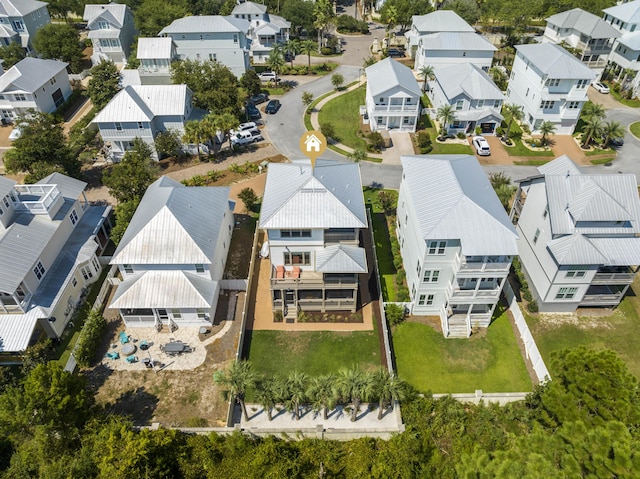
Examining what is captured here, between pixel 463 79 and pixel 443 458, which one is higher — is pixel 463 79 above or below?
above

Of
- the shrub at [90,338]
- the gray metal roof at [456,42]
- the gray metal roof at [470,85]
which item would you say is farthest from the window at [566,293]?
the gray metal roof at [456,42]

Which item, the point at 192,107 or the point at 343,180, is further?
the point at 192,107

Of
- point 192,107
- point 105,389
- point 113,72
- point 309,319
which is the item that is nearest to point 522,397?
point 309,319

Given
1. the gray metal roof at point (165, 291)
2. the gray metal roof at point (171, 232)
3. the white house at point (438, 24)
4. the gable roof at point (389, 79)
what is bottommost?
the gray metal roof at point (165, 291)

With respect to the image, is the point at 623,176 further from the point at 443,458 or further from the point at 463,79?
the point at 463,79

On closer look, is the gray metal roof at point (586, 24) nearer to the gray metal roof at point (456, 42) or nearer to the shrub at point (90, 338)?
the gray metal roof at point (456, 42)

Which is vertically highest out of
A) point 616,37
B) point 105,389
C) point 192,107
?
point 616,37

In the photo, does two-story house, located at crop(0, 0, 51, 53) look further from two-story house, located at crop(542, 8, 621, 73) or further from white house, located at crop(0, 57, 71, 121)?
two-story house, located at crop(542, 8, 621, 73)
